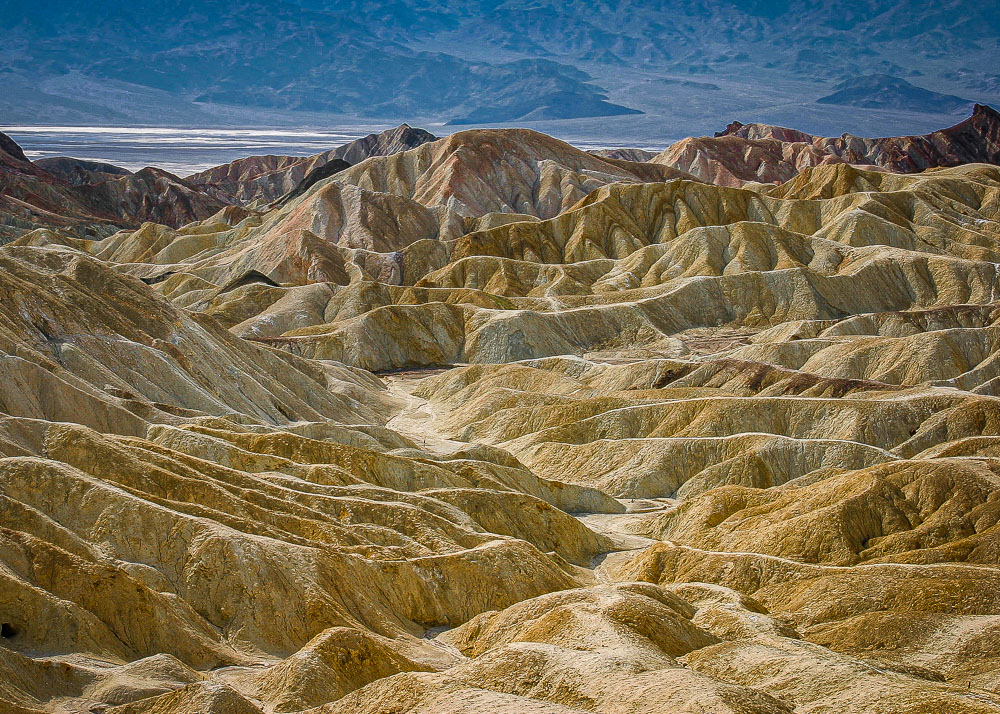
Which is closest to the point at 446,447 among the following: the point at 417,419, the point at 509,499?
the point at 417,419

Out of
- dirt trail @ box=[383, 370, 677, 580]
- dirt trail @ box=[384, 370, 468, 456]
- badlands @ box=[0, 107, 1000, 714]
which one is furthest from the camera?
dirt trail @ box=[384, 370, 468, 456]

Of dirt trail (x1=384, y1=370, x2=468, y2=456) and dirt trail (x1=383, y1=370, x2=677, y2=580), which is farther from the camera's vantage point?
dirt trail (x1=384, y1=370, x2=468, y2=456)

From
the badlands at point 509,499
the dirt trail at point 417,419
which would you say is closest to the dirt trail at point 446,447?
the dirt trail at point 417,419

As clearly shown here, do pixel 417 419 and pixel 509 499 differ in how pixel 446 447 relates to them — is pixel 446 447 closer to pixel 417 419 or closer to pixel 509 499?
pixel 417 419

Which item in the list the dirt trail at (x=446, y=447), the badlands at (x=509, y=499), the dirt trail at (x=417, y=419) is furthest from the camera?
the dirt trail at (x=417, y=419)

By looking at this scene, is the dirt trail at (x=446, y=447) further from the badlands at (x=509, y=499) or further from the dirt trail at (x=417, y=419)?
the badlands at (x=509, y=499)

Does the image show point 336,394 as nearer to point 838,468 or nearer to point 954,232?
point 838,468

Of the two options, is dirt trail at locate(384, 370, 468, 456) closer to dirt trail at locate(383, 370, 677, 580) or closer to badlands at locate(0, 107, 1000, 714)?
dirt trail at locate(383, 370, 677, 580)

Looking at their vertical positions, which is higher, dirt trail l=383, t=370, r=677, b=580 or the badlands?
the badlands

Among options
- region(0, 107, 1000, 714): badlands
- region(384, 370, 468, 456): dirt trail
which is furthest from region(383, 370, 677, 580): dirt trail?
region(0, 107, 1000, 714): badlands

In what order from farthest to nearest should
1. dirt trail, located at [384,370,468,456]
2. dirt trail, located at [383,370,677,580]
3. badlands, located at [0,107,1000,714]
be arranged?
dirt trail, located at [384,370,468,456] → dirt trail, located at [383,370,677,580] → badlands, located at [0,107,1000,714]
